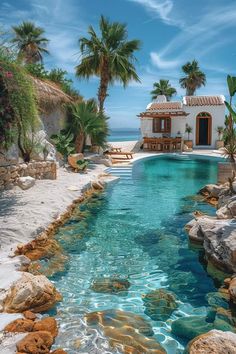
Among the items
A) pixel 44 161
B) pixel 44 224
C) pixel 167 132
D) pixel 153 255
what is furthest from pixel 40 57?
pixel 153 255

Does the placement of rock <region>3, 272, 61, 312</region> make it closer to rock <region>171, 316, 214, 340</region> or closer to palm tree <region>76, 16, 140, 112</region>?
rock <region>171, 316, 214, 340</region>

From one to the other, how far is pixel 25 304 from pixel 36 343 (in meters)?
0.85

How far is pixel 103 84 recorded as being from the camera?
20.8 meters

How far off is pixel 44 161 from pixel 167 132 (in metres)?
17.2

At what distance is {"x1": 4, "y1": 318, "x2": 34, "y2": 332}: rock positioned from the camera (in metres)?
3.52

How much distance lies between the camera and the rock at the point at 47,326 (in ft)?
11.8

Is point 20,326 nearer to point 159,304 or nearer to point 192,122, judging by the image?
point 159,304

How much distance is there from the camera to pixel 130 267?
5.65 metres

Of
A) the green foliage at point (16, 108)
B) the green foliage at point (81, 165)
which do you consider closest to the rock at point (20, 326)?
the green foliage at point (16, 108)

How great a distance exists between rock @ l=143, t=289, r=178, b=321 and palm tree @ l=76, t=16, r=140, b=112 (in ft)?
56.1

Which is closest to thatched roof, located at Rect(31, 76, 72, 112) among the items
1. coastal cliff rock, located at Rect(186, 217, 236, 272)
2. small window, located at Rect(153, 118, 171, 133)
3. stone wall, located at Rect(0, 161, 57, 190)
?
stone wall, located at Rect(0, 161, 57, 190)

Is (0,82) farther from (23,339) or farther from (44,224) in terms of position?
(23,339)

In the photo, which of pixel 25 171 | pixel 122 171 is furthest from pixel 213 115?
pixel 25 171

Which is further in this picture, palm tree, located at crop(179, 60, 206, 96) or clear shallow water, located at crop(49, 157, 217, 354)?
palm tree, located at crop(179, 60, 206, 96)
